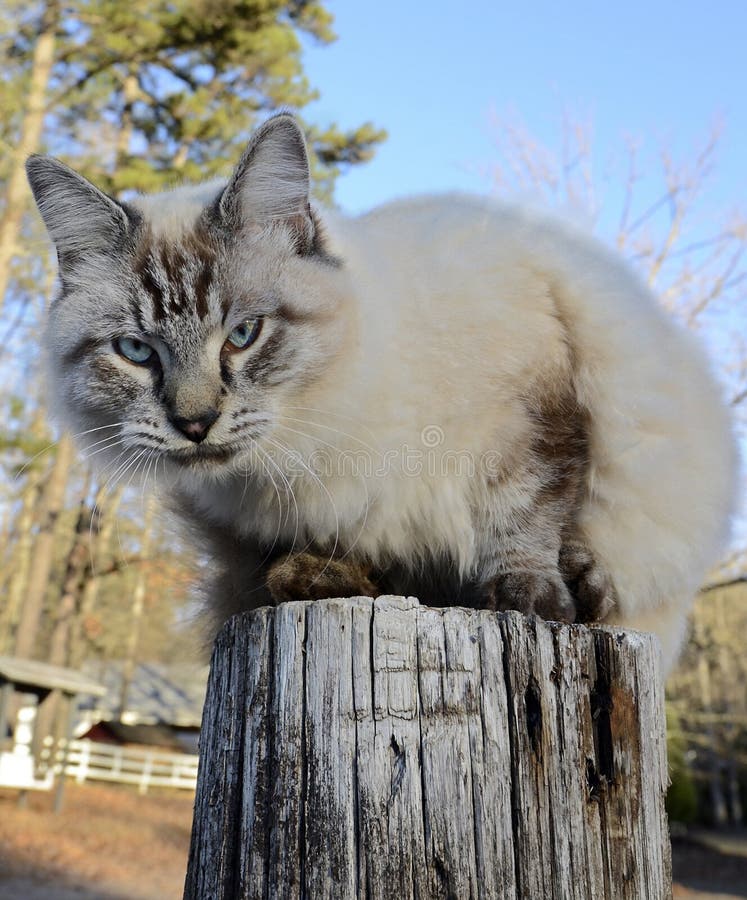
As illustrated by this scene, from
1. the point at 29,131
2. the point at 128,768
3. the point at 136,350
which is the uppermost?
the point at 29,131

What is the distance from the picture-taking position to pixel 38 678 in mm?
13438

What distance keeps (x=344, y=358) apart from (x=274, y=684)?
2.94ft

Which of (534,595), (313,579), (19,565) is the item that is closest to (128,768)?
(19,565)

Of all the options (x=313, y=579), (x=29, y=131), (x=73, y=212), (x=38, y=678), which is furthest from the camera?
(x=38, y=678)

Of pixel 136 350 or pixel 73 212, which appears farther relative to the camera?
pixel 73 212

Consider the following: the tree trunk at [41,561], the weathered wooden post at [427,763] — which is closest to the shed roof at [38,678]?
the tree trunk at [41,561]

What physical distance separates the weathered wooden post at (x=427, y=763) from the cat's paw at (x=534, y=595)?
41cm

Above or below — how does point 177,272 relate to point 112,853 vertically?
above

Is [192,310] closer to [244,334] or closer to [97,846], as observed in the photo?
[244,334]

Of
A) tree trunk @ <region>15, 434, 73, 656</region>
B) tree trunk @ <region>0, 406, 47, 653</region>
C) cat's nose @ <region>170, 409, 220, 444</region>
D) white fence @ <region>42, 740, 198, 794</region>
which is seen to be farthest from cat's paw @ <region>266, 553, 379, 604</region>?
white fence @ <region>42, 740, 198, 794</region>

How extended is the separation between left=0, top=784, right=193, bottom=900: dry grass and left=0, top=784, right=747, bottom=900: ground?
0.04 ft

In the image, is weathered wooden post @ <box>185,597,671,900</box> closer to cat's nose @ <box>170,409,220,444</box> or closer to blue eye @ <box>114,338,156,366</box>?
cat's nose @ <box>170,409,220,444</box>

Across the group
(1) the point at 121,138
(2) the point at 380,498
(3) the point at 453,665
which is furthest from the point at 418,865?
(1) the point at 121,138

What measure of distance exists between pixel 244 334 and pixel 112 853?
12.8 meters
